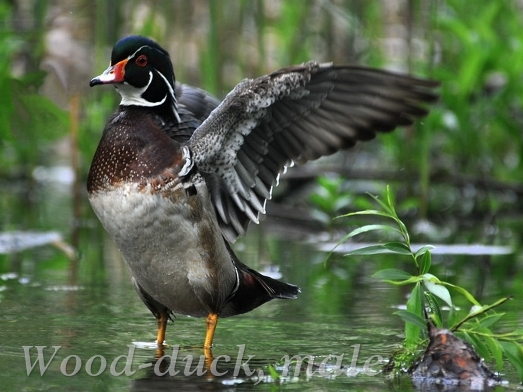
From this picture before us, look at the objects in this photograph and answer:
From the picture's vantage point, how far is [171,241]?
18.7 ft

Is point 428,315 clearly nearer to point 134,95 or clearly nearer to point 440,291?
point 440,291

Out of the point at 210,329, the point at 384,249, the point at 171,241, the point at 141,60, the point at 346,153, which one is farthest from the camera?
the point at 346,153

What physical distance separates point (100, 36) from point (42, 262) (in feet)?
9.36

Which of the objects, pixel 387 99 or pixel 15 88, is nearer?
pixel 387 99

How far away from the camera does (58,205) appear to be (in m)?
11.4

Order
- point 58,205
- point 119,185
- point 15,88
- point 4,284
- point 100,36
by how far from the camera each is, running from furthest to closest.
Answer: point 58,205 < point 100,36 < point 15,88 < point 4,284 < point 119,185

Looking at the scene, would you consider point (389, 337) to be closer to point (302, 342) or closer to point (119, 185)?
point (302, 342)

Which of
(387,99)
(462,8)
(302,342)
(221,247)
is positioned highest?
(462,8)

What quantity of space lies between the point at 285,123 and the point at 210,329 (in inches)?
45.9

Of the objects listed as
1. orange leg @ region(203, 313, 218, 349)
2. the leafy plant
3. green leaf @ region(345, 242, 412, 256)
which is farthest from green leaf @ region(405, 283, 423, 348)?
orange leg @ region(203, 313, 218, 349)

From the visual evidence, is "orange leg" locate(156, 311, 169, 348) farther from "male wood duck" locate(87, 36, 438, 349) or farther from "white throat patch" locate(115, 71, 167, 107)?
"white throat patch" locate(115, 71, 167, 107)

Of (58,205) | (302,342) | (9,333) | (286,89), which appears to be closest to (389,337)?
(302,342)

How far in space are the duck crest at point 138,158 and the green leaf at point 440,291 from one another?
151cm

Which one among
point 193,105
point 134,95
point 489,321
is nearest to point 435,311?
point 489,321
